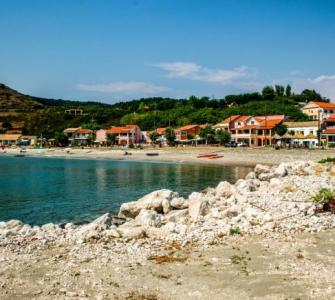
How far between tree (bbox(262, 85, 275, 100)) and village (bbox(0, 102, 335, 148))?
1358 inches

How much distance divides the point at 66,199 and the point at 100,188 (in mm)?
6486

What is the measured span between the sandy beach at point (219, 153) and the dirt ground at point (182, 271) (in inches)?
1803

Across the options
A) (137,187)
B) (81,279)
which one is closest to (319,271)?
(81,279)

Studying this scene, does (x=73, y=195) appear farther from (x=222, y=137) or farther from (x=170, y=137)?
(x=170, y=137)

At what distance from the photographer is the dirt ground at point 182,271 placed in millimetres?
8680

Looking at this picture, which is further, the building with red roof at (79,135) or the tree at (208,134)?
the building with red roof at (79,135)

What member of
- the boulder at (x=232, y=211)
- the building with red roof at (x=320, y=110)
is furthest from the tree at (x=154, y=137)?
the boulder at (x=232, y=211)

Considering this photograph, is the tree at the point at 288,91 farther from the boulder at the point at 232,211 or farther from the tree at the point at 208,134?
the boulder at the point at 232,211

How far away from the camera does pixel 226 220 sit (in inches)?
567

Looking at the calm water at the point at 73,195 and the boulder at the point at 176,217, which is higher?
the boulder at the point at 176,217

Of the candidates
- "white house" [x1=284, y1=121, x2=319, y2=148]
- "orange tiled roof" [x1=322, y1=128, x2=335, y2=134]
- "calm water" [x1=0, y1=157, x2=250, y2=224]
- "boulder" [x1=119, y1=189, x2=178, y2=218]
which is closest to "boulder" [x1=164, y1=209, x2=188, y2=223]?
"boulder" [x1=119, y1=189, x2=178, y2=218]

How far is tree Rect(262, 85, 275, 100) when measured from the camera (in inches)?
5813

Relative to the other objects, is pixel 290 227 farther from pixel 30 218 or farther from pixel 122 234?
pixel 30 218

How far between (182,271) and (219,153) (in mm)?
65419
